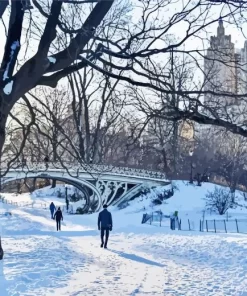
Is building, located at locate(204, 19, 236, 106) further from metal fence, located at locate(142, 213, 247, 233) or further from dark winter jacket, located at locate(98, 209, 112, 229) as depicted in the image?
metal fence, located at locate(142, 213, 247, 233)

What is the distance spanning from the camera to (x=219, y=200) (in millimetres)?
39562

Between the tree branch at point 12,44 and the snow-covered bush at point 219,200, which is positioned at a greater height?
the tree branch at point 12,44

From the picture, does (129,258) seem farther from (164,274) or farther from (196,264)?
(164,274)

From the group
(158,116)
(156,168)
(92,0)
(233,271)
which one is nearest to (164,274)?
(233,271)

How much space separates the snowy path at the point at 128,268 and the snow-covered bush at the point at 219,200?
728 inches

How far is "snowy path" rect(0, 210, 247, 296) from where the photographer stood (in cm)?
1039

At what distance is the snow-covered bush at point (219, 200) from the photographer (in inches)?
1533

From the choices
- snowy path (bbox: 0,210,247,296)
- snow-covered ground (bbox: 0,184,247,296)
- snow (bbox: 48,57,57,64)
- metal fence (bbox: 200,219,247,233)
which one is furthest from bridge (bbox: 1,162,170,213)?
snow (bbox: 48,57,57,64)

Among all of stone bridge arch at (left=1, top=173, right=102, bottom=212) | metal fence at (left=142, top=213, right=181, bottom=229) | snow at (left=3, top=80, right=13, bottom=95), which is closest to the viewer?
snow at (left=3, top=80, right=13, bottom=95)

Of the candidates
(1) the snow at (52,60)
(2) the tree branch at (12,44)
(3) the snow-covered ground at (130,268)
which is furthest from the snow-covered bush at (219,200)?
(1) the snow at (52,60)

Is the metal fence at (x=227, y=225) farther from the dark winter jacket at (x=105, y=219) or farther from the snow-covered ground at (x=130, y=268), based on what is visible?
the dark winter jacket at (x=105, y=219)

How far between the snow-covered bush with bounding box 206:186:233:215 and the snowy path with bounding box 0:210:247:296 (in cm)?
1848

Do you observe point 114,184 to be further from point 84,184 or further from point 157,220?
point 157,220

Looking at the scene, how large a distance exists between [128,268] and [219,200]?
88.8 feet
